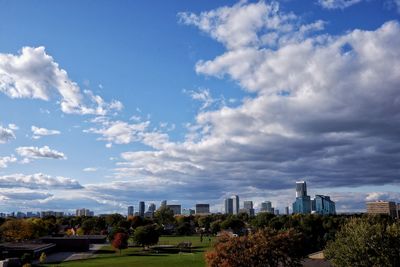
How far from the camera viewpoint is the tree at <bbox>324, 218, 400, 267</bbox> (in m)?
44.8

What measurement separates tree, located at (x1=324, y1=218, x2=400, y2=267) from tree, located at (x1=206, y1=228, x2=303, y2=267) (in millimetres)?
5966

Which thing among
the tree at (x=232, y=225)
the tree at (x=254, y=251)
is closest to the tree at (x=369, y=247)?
the tree at (x=254, y=251)

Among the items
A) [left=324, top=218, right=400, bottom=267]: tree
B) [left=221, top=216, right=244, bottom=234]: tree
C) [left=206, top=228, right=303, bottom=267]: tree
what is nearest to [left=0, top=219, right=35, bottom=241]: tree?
[left=221, top=216, right=244, bottom=234]: tree

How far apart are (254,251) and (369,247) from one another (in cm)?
1143

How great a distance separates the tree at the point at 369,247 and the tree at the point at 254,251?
235 inches

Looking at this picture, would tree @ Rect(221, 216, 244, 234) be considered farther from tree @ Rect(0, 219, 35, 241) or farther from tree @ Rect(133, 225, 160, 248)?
tree @ Rect(0, 219, 35, 241)

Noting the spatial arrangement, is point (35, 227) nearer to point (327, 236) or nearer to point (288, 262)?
point (327, 236)

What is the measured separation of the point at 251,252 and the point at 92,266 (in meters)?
51.5

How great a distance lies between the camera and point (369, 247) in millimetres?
45250

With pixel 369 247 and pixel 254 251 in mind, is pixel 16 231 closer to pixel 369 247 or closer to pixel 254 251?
pixel 254 251

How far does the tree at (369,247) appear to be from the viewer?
4475 cm

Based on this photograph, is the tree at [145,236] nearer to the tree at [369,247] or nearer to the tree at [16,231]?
the tree at [16,231]

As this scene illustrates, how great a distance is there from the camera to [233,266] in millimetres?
48625

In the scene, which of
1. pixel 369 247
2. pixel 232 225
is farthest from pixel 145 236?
pixel 369 247
